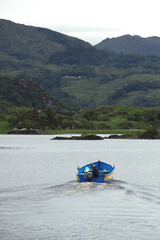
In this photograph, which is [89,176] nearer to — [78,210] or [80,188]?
[80,188]

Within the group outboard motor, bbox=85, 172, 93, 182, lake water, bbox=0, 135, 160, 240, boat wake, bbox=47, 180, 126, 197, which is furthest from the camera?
outboard motor, bbox=85, 172, 93, 182

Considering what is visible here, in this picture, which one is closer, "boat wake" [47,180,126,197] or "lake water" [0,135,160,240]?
"lake water" [0,135,160,240]

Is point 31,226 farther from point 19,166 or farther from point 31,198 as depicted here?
point 19,166

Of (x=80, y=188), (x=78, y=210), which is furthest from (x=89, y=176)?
(x=78, y=210)

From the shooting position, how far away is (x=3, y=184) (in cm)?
6800

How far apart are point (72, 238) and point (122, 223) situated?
6.62m

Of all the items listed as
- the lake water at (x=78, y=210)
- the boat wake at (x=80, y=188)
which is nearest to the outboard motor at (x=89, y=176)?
the boat wake at (x=80, y=188)

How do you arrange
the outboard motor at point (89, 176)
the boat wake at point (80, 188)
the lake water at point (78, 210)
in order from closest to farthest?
the lake water at point (78, 210)
the boat wake at point (80, 188)
the outboard motor at point (89, 176)

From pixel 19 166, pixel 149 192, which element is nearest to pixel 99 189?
pixel 149 192

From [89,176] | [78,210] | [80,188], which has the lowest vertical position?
[78,210]

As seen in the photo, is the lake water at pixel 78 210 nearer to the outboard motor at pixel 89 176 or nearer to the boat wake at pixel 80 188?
the boat wake at pixel 80 188

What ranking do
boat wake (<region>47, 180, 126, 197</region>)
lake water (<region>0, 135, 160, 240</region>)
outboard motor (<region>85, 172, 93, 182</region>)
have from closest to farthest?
lake water (<region>0, 135, 160, 240</region>)
boat wake (<region>47, 180, 126, 197</region>)
outboard motor (<region>85, 172, 93, 182</region>)

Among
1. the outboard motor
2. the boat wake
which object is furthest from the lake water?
the outboard motor

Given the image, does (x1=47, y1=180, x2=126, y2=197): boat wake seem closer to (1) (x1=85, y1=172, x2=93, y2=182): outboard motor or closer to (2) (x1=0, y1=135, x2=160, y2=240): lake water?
(2) (x1=0, y1=135, x2=160, y2=240): lake water
